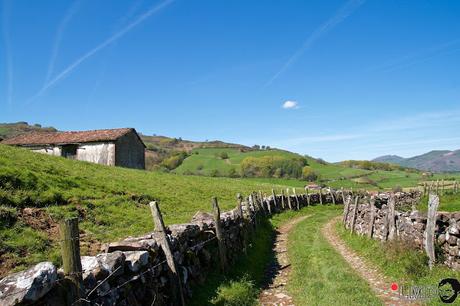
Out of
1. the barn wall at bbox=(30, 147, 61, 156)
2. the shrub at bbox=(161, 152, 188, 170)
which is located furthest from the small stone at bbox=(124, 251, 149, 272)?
the shrub at bbox=(161, 152, 188, 170)

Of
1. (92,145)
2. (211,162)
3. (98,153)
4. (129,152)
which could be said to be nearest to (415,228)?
(98,153)

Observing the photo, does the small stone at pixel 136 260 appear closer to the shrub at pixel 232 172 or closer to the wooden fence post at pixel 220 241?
the wooden fence post at pixel 220 241

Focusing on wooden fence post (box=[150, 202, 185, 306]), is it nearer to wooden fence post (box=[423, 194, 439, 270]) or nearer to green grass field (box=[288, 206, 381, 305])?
green grass field (box=[288, 206, 381, 305])

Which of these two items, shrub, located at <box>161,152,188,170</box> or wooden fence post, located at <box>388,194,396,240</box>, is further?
→ shrub, located at <box>161,152,188,170</box>

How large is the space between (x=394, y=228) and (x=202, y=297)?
341 inches

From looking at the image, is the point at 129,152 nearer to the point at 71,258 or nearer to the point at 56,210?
the point at 56,210

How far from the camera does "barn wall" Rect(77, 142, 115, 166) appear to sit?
47.7m

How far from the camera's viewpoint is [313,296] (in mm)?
10352

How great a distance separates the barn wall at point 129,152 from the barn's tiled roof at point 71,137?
Result: 102cm

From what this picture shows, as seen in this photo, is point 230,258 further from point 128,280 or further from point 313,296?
point 128,280

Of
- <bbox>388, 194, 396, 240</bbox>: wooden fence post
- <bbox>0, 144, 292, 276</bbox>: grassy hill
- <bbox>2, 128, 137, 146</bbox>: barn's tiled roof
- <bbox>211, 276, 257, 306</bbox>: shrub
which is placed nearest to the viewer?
<bbox>211, 276, 257, 306</bbox>: shrub

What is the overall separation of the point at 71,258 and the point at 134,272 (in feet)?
6.97

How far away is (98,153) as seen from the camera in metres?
48.3

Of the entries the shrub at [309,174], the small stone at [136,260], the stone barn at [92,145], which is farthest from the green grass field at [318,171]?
the small stone at [136,260]
